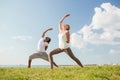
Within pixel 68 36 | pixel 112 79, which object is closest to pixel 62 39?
pixel 68 36

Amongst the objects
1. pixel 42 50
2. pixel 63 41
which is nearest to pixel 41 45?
pixel 42 50

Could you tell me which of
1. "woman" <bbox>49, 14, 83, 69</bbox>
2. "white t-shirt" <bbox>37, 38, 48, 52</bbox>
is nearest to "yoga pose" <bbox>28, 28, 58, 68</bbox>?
"white t-shirt" <bbox>37, 38, 48, 52</bbox>

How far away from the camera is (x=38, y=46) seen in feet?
68.2

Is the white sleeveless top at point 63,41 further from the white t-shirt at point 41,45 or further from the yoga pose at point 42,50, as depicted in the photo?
the white t-shirt at point 41,45

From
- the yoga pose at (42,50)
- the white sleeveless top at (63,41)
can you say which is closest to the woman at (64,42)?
the white sleeveless top at (63,41)

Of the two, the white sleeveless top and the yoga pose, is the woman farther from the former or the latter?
the yoga pose

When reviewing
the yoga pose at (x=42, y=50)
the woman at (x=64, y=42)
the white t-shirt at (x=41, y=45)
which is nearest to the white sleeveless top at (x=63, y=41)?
the woman at (x=64, y=42)

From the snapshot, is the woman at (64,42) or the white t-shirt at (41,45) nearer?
the woman at (64,42)

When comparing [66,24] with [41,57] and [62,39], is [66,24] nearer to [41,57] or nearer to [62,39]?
[62,39]

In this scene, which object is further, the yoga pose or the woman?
the yoga pose

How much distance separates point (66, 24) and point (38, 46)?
4473mm

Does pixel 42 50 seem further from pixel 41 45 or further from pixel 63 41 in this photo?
pixel 63 41

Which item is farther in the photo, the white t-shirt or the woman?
the white t-shirt

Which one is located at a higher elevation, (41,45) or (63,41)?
(41,45)
